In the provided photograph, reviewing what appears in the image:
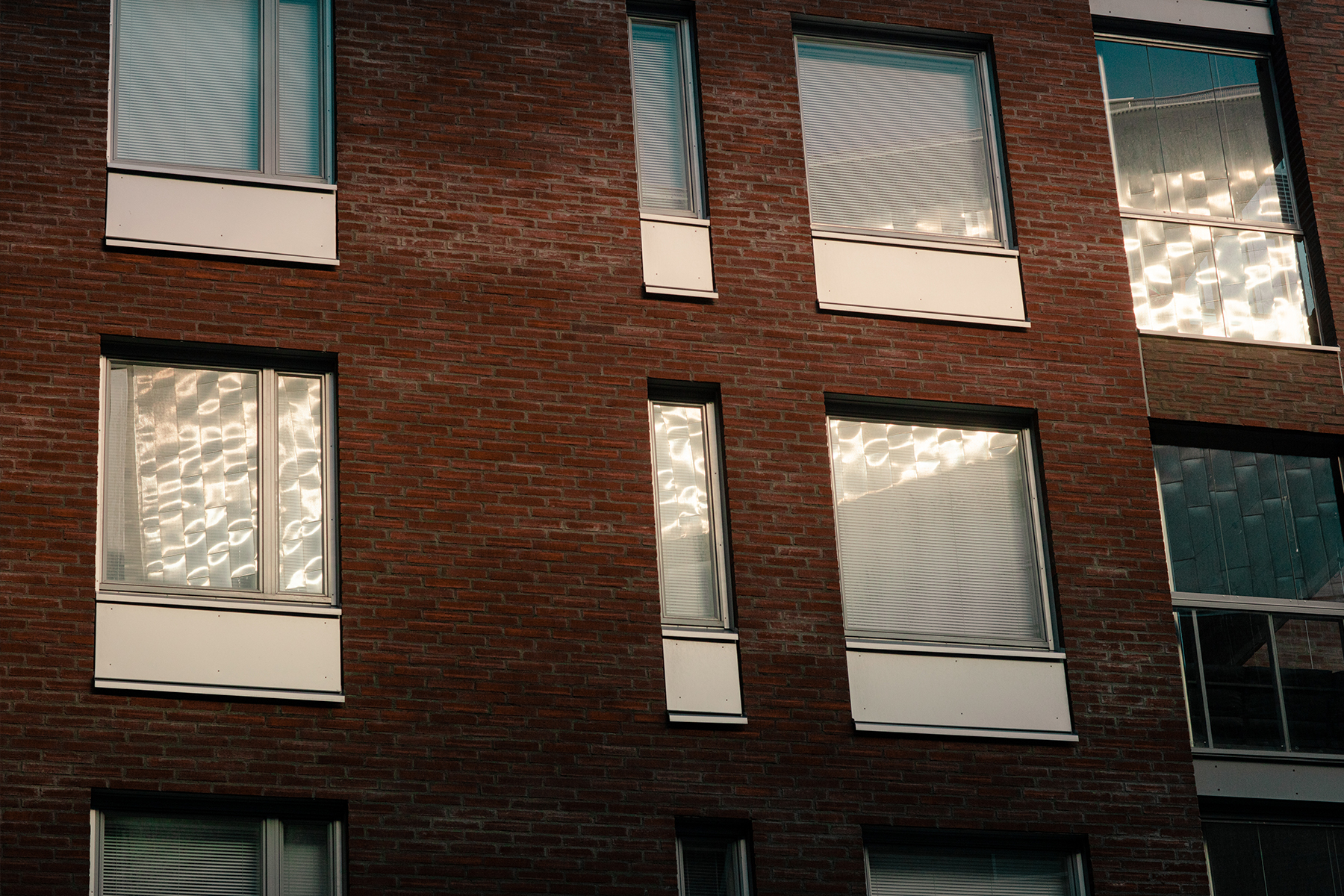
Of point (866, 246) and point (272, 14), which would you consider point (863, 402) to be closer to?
point (866, 246)

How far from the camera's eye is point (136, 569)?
13484 mm

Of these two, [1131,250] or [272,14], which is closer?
[272,14]

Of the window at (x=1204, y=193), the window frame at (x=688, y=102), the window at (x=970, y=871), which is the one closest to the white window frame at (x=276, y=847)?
the window at (x=970, y=871)

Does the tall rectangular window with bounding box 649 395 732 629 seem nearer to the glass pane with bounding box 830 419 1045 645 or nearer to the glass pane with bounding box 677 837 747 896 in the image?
the glass pane with bounding box 830 419 1045 645

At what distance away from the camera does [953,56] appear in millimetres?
17156

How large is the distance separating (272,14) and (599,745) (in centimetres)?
703

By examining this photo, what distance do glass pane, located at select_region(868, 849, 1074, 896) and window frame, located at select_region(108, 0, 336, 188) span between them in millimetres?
7396

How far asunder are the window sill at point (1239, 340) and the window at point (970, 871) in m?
5.02

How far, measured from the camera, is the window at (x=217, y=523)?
43.0 feet

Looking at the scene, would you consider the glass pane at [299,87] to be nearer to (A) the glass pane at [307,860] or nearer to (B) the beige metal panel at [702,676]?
(B) the beige metal panel at [702,676]

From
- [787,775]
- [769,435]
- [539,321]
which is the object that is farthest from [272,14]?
[787,775]

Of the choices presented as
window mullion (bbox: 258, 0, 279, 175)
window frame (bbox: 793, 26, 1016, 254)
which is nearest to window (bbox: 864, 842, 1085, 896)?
window frame (bbox: 793, 26, 1016, 254)

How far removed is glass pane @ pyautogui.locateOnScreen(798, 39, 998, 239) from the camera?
16312mm

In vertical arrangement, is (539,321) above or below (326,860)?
above
